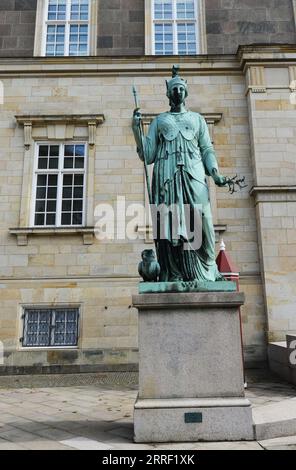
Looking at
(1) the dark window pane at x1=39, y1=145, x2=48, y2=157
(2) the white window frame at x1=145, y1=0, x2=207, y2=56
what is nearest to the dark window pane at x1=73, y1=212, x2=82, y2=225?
(1) the dark window pane at x1=39, y1=145, x2=48, y2=157

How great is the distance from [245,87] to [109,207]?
5.60 metres

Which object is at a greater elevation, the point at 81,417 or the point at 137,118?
the point at 137,118

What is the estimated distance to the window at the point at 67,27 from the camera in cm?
1351

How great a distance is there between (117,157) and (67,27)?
549 centimetres

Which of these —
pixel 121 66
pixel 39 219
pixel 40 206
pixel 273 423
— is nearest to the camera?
pixel 273 423

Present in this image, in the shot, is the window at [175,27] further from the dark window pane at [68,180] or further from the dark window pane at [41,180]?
the dark window pane at [41,180]

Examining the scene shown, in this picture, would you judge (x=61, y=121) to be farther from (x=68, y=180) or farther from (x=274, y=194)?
(x=274, y=194)

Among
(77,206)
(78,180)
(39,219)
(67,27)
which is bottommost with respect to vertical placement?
(39,219)

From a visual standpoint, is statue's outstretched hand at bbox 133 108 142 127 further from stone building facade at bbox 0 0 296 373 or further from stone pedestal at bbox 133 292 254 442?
stone building facade at bbox 0 0 296 373

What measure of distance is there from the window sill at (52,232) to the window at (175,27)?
6566 mm

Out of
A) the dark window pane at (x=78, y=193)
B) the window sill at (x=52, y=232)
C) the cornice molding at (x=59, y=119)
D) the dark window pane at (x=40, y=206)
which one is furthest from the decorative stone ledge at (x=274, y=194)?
the dark window pane at (x=40, y=206)

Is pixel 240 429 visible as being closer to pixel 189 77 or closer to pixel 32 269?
pixel 32 269

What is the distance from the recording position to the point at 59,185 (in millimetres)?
11969

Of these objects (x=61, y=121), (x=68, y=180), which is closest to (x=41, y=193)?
(x=68, y=180)
